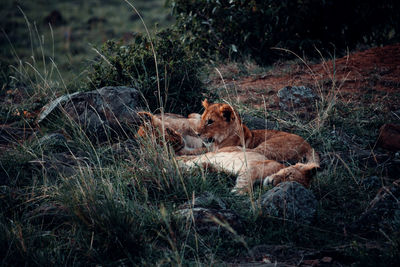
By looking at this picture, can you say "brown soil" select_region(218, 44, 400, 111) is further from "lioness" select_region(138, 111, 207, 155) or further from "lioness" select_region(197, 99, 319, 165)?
"lioness" select_region(138, 111, 207, 155)

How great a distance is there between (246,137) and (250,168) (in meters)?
1.39

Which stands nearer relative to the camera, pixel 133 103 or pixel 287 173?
pixel 287 173

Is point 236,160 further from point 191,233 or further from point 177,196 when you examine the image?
point 191,233

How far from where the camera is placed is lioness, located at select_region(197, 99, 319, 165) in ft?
15.0

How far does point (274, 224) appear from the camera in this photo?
10.3ft

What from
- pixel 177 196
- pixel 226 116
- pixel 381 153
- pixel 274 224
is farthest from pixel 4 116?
pixel 381 153

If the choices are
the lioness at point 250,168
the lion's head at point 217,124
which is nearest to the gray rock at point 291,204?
the lioness at point 250,168

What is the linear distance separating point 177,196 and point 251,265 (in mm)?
1202

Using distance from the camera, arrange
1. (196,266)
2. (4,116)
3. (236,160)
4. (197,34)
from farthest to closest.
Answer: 1. (197,34)
2. (4,116)
3. (236,160)
4. (196,266)

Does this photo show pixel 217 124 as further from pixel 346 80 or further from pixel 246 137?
pixel 346 80

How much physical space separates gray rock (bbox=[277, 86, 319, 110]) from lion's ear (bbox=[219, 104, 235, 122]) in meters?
1.27

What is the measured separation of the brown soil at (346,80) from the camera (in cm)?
655

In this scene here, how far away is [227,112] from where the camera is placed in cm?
538

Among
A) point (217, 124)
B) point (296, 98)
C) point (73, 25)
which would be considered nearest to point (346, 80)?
point (296, 98)
